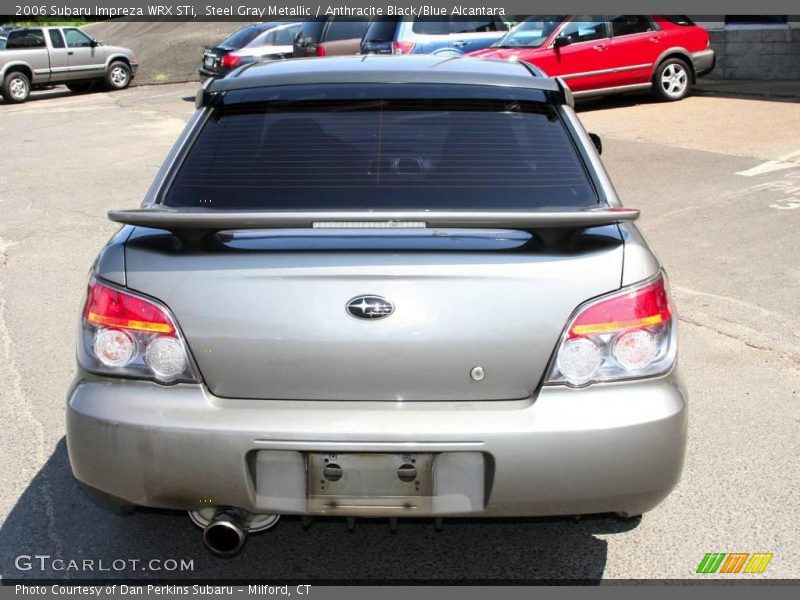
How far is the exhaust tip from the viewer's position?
2.94 metres

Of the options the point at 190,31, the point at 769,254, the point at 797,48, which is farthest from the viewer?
the point at 190,31

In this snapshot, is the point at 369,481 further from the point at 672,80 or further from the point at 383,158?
the point at 672,80

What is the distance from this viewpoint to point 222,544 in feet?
9.78

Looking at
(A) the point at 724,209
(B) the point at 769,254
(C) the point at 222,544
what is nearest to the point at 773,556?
(C) the point at 222,544

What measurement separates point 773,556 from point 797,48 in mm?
16358

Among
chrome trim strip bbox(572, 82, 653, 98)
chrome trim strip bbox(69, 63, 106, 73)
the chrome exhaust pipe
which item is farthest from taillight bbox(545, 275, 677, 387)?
chrome trim strip bbox(69, 63, 106, 73)

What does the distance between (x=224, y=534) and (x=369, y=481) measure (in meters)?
0.49

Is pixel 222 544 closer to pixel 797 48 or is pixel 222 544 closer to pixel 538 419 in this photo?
pixel 538 419

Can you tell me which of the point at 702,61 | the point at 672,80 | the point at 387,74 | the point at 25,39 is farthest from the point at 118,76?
the point at 387,74

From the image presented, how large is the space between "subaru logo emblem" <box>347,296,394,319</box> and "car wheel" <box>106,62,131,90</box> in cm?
2402

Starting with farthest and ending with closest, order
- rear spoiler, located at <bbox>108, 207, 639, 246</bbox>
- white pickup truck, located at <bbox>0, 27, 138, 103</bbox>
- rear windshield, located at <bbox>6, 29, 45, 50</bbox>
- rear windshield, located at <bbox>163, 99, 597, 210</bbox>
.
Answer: rear windshield, located at <bbox>6, 29, 45, 50</bbox> < white pickup truck, located at <bbox>0, 27, 138, 103</bbox> < rear windshield, located at <bbox>163, 99, 597, 210</bbox> < rear spoiler, located at <bbox>108, 207, 639, 246</bbox>

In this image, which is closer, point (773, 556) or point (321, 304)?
point (321, 304)

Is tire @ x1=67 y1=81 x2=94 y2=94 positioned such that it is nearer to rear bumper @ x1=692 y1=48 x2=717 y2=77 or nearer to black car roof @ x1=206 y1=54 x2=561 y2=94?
rear bumper @ x1=692 y1=48 x2=717 y2=77

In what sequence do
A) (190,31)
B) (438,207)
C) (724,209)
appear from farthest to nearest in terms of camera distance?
1. (190,31)
2. (724,209)
3. (438,207)
